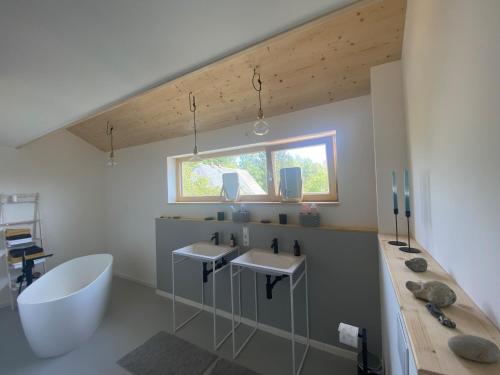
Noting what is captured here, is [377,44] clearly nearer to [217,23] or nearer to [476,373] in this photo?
[217,23]

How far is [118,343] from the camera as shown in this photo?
6.76 ft

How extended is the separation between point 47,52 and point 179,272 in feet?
8.21

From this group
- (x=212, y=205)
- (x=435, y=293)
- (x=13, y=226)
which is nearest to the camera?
(x=435, y=293)

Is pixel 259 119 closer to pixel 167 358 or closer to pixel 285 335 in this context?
pixel 285 335

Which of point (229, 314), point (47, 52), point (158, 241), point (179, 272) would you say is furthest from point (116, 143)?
point (229, 314)

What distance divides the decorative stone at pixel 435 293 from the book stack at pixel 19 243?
3.96 meters

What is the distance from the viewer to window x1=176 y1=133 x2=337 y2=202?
2096 millimetres

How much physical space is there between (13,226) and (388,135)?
4.70 metres

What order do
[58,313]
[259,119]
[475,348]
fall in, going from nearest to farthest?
1. [475,348]
2. [259,119]
3. [58,313]

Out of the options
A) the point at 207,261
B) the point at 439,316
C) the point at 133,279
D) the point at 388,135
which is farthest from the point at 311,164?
the point at 133,279

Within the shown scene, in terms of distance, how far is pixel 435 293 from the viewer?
67 centimetres

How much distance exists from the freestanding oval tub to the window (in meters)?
1.47

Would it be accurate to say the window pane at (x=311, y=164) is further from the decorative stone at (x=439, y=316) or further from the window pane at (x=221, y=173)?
the decorative stone at (x=439, y=316)

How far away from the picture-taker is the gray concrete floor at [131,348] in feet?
5.71
